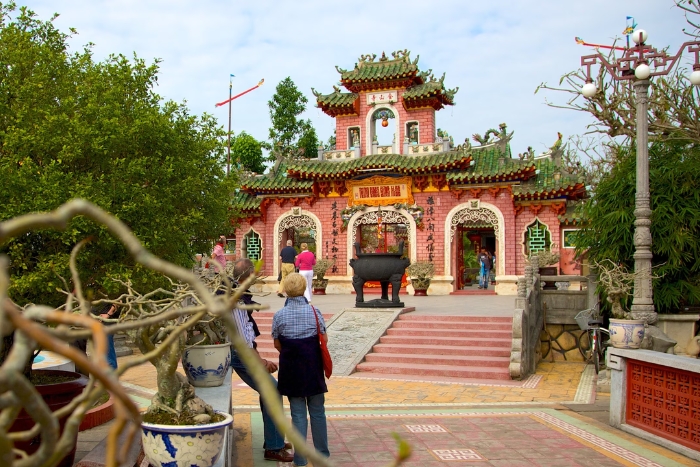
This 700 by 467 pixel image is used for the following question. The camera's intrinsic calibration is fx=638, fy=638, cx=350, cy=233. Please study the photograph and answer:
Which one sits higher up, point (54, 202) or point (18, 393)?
point (54, 202)

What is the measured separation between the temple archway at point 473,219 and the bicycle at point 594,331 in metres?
7.99

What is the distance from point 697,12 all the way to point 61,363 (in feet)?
28.5

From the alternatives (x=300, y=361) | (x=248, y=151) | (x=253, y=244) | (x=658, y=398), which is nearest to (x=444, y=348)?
(x=658, y=398)

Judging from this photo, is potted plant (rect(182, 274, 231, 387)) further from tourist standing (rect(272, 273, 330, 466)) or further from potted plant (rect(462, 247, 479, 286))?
potted plant (rect(462, 247, 479, 286))

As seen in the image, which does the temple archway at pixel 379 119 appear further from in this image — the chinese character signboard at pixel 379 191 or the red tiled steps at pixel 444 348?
the red tiled steps at pixel 444 348

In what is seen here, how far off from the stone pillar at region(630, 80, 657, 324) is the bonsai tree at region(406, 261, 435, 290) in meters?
10.1

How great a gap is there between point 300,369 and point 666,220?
716cm

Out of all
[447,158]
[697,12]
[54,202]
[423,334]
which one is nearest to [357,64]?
[447,158]

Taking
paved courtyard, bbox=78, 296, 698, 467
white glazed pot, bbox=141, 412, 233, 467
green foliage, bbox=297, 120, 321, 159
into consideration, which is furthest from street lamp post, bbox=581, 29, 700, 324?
green foliage, bbox=297, 120, 321, 159

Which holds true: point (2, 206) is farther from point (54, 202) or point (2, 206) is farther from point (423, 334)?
point (423, 334)

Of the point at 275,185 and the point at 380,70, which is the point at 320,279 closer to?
the point at 275,185

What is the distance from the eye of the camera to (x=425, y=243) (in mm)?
18562

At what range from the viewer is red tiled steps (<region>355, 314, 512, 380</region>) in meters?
9.43

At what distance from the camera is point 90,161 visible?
496cm
